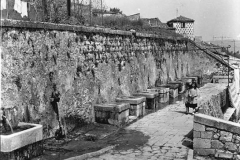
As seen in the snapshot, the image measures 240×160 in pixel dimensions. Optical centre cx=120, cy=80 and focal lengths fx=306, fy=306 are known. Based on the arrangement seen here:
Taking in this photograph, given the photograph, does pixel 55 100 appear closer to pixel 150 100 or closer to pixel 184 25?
pixel 150 100

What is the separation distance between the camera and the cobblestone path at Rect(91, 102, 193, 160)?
280 inches

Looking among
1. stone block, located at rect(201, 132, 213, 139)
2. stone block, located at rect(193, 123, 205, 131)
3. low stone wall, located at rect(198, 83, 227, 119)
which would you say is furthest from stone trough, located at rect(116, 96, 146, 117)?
stone block, located at rect(201, 132, 213, 139)

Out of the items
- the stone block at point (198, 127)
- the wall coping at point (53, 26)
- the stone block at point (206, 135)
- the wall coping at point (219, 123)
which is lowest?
the stone block at point (206, 135)

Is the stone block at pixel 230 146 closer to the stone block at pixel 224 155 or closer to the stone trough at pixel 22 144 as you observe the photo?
the stone block at pixel 224 155

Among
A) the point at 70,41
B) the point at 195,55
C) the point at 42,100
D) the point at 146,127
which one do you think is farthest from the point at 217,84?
the point at 42,100

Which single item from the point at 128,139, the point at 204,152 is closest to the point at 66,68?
the point at 128,139

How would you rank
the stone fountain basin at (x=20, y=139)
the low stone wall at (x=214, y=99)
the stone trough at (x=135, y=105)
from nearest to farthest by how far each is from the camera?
the stone fountain basin at (x=20, y=139) < the stone trough at (x=135, y=105) < the low stone wall at (x=214, y=99)

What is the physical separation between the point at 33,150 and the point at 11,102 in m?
1.23

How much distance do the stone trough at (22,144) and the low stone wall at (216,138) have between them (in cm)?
360

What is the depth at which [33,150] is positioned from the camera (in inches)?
255

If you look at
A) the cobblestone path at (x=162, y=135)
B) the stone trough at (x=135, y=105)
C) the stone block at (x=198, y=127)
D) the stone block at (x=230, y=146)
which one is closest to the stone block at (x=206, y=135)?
the stone block at (x=198, y=127)

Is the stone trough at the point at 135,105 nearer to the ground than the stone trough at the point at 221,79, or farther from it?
nearer to the ground

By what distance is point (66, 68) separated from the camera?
29.5 feet

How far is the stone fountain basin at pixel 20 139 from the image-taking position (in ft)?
18.5
